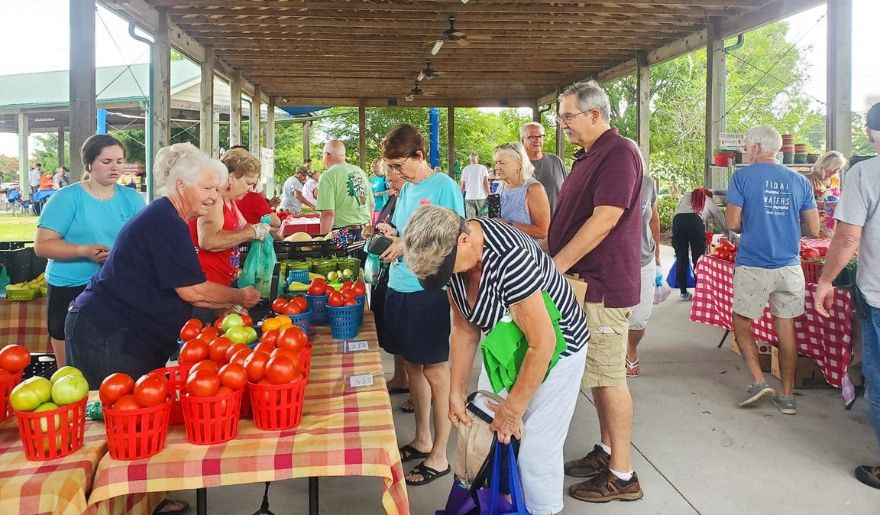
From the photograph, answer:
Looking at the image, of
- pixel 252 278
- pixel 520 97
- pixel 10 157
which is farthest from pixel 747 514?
pixel 10 157

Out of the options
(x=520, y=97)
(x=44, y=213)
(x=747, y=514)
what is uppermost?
(x=520, y=97)

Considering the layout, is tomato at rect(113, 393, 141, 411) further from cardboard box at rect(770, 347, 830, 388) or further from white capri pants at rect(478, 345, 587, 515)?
cardboard box at rect(770, 347, 830, 388)

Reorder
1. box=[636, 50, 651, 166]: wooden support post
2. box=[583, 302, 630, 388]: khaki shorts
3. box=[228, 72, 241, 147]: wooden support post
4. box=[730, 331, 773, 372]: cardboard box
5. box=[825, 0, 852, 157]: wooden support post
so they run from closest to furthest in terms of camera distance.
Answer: box=[583, 302, 630, 388]: khaki shorts < box=[730, 331, 773, 372]: cardboard box < box=[825, 0, 852, 157]: wooden support post < box=[636, 50, 651, 166]: wooden support post < box=[228, 72, 241, 147]: wooden support post

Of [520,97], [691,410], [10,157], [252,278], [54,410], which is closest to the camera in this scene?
[54,410]

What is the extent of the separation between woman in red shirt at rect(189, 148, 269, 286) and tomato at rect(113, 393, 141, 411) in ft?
4.39

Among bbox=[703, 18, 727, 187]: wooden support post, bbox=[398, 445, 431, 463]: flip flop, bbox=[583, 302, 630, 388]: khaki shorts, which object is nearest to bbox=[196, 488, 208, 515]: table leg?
bbox=[398, 445, 431, 463]: flip flop

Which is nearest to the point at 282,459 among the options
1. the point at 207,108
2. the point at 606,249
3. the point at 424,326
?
the point at 424,326

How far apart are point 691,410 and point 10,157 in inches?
2170

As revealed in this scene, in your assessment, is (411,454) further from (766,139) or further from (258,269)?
(766,139)

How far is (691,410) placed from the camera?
13.5 ft

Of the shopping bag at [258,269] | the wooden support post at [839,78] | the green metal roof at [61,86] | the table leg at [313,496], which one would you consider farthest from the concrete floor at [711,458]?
the green metal roof at [61,86]

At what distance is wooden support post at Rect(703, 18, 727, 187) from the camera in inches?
327

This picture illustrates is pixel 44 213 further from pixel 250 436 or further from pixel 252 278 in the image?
pixel 250 436

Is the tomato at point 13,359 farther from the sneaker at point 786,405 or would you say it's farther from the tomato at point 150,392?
the sneaker at point 786,405
